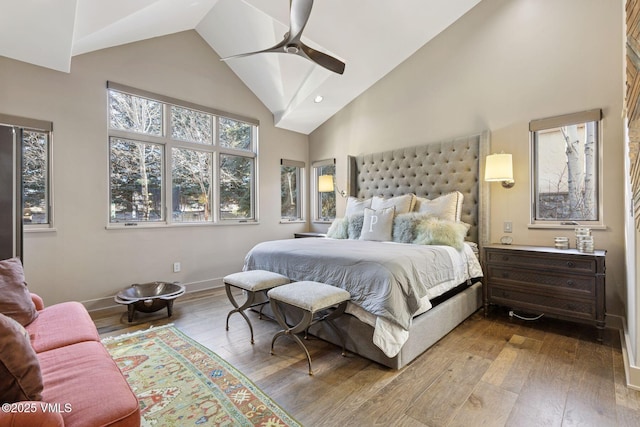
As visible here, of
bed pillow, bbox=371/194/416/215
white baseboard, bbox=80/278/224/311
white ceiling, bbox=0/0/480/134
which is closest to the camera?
white ceiling, bbox=0/0/480/134

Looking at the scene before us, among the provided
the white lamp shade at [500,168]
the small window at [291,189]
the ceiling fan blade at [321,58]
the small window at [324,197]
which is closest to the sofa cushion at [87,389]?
the ceiling fan blade at [321,58]

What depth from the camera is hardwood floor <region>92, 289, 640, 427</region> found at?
5.50ft

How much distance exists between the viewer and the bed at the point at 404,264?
7.10 feet

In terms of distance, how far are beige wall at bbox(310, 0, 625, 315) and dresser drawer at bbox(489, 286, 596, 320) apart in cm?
54

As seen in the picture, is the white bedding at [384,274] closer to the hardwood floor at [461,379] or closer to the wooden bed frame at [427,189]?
the wooden bed frame at [427,189]

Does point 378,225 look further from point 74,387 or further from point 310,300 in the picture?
point 74,387

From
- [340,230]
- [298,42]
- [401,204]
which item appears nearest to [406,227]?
[401,204]

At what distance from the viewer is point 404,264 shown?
2.29 meters

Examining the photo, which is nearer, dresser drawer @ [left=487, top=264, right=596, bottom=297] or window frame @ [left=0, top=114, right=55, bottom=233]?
dresser drawer @ [left=487, top=264, right=596, bottom=297]

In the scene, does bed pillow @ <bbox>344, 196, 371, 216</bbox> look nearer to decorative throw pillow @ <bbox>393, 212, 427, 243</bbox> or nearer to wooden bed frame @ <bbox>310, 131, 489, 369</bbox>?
wooden bed frame @ <bbox>310, 131, 489, 369</bbox>

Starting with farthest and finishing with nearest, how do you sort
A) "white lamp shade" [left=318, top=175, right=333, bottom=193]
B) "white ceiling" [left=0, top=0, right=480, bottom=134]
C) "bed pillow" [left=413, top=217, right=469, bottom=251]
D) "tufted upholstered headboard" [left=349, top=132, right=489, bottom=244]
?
1. "white lamp shade" [left=318, top=175, right=333, bottom=193]
2. "tufted upholstered headboard" [left=349, top=132, right=489, bottom=244]
3. "bed pillow" [left=413, top=217, right=469, bottom=251]
4. "white ceiling" [left=0, top=0, right=480, bottom=134]

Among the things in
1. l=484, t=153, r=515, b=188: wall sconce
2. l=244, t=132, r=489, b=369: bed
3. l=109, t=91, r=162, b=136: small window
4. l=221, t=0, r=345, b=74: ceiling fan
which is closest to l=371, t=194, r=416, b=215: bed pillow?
l=244, t=132, r=489, b=369: bed

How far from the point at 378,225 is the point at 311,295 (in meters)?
1.69

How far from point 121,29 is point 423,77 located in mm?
3657
